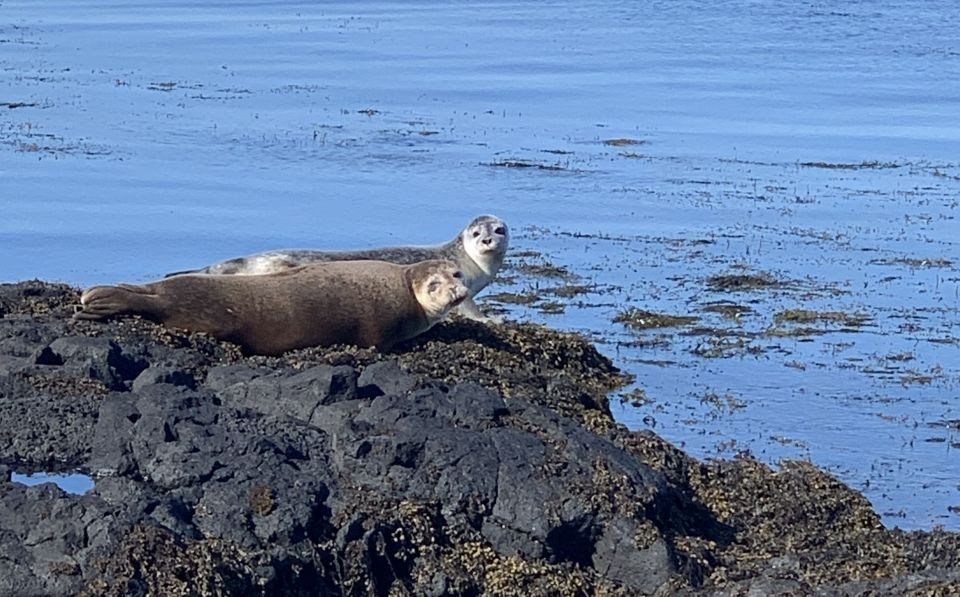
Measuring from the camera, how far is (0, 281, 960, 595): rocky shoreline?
5.75 meters

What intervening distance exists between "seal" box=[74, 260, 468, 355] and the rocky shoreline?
436 mm

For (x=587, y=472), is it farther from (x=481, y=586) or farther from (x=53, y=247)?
(x=53, y=247)

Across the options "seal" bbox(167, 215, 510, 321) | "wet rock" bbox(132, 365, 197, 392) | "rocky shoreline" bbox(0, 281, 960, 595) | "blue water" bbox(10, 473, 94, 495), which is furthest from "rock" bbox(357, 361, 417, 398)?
"seal" bbox(167, 215, 510, 321)

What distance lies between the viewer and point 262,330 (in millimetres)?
8094

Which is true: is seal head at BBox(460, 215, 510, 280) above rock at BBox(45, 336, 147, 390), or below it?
below

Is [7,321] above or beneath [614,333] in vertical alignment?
above

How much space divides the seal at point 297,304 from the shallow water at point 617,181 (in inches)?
46.3

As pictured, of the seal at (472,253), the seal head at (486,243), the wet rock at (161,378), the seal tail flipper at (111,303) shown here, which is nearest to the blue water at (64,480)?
the wet rock at (161,378)

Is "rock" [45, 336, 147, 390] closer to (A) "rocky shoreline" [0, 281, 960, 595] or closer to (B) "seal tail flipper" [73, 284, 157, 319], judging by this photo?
(A) "rocky shoreline" [0, 281, 960, 595]

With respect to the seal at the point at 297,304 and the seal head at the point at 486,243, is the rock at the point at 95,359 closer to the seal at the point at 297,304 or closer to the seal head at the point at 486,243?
the seal at the point at 297,304

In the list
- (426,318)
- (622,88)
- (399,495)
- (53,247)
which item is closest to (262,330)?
(426,318)

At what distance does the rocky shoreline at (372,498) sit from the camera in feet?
18.9

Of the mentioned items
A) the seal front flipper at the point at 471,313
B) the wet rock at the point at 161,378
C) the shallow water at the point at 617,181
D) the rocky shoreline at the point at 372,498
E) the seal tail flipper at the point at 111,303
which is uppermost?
the seal tail flipper at the point at 111,303

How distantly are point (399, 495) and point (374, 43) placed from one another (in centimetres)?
2203
